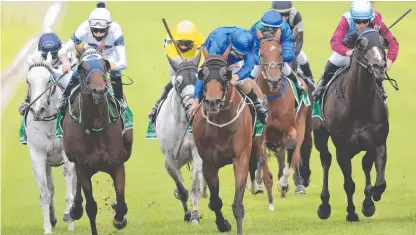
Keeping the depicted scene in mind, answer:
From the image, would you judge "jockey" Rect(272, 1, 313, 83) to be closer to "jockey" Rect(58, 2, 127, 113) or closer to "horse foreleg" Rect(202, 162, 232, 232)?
"jockey" Rect(58, 2, 127, 113)

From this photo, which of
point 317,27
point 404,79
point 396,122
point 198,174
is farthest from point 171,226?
point 317,27

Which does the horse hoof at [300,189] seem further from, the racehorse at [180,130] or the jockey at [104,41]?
the jockey at [104,41]

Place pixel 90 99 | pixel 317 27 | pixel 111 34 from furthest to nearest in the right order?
pixel 317 27 < pixel 111 34 < pixel 90 99

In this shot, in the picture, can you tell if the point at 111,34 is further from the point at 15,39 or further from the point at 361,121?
the point at 15,39

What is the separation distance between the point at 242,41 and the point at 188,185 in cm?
682

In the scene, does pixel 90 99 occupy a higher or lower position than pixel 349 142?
higher

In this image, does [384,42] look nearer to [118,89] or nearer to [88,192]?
[118,89]

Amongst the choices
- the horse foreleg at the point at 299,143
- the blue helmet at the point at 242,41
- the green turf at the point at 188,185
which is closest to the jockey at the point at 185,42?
the horse foreleg at the point at 299,143

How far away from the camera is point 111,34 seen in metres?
16.1

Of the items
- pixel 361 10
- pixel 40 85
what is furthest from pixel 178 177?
pixel 361 10

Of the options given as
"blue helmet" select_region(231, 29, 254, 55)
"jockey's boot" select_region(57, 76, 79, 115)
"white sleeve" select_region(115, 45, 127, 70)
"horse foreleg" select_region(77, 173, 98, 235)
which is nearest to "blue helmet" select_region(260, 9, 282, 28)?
"blue helmet" select_region(231, 29, 254, 55)

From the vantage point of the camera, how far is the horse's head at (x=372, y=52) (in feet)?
49.9

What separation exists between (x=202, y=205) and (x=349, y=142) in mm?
3921

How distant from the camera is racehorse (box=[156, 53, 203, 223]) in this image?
16.8 m
